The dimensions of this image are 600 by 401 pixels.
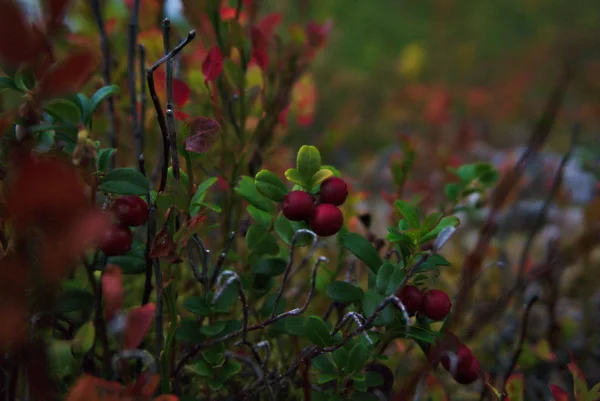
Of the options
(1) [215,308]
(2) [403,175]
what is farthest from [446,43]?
(1) [215,308]

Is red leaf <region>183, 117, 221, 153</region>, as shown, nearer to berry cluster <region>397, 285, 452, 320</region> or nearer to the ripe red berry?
the ripe red berry

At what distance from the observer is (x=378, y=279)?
24.2 inches

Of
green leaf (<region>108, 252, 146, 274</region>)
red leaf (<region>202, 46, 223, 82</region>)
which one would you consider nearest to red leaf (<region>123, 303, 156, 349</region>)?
green leaf (<region>108, 252, 146, 274</region>)

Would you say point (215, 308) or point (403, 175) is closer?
point (215, 308)

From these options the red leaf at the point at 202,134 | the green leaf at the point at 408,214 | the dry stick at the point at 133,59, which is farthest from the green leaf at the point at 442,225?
the dry stick at the point at 133,59

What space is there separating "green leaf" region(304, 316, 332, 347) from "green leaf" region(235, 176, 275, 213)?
0.47 ft

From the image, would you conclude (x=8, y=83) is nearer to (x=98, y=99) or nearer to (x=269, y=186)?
(x=98, y=99)

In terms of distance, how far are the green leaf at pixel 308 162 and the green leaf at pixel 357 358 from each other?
192mm

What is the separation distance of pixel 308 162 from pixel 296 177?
2cm

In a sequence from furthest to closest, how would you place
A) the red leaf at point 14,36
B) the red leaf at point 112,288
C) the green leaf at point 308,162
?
the green leaf at point 308,162 < the red leaf at point 112,288 < the red leaf at point 14,36

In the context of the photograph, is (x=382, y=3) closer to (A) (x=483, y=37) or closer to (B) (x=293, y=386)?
(A) (x=483, y=37)

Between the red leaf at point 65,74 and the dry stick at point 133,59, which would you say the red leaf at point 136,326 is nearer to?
the red leaf at point 65,74

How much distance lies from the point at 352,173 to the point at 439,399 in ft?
8.34

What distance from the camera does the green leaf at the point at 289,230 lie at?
0.65 metres
